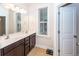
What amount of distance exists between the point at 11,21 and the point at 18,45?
1.28 feet

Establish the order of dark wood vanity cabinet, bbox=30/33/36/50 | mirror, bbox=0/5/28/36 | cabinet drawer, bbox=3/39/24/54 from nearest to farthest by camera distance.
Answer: cabinet drawer, bbox=3/39/24/54
mirror, bbox=0/5/28/36
dark wood vanity cabinet, bbox=30/33/36/50

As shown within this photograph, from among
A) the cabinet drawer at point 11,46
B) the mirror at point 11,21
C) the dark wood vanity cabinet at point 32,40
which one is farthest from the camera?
the dark wood vanity cabinet at point 32,40

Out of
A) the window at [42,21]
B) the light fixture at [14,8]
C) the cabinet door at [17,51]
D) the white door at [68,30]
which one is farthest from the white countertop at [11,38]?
the white door at [68,30]

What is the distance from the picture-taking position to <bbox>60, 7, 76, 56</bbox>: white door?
1747mm

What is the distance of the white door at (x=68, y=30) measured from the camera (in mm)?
1747

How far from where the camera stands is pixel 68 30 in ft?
5.80

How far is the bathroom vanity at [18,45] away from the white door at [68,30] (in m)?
0.48

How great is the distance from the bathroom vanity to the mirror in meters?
0.12

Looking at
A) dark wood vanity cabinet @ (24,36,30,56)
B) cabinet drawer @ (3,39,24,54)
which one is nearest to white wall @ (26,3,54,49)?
dark wood vanity cabinet @ (24,36,30,56)

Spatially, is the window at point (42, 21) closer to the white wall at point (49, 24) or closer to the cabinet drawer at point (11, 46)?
the white wall at point (49, 24)

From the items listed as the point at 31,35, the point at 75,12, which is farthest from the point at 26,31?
the point at 75,12

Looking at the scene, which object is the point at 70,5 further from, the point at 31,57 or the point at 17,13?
the point at 31,57

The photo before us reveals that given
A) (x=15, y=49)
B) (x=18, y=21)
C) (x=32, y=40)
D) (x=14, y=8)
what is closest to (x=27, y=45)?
(x=32, y=40)

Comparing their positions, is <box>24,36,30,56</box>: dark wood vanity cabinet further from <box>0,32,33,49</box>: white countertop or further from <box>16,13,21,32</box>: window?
<box>16,13,21,32</box>: window
